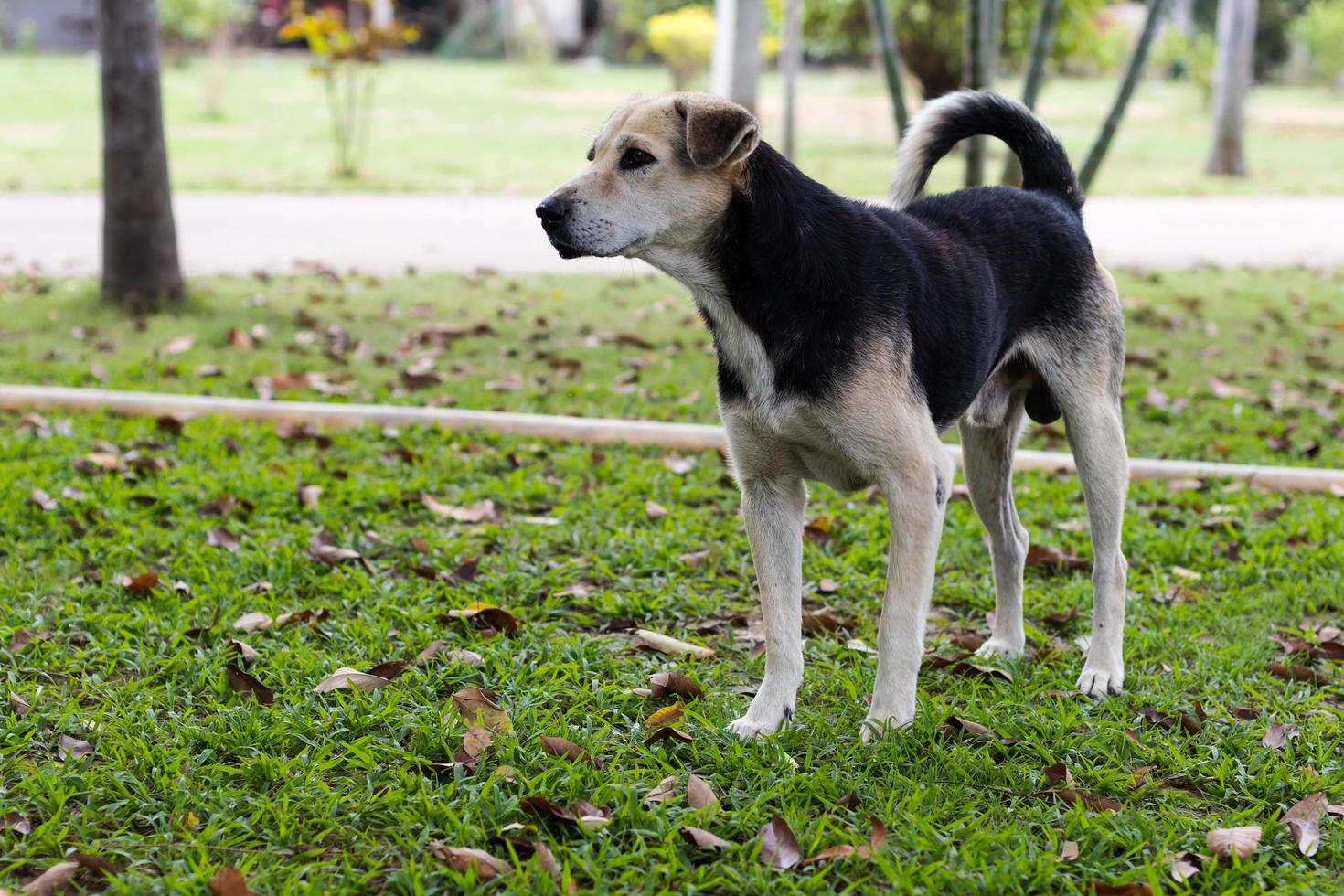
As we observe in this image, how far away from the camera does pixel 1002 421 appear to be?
450 cm

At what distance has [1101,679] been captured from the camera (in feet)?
13.5

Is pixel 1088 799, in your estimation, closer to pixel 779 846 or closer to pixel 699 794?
pixel 779 846

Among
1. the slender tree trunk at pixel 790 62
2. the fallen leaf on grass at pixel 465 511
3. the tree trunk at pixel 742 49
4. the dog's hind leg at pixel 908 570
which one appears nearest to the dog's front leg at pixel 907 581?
the dog's hind leg at pixel 908 570

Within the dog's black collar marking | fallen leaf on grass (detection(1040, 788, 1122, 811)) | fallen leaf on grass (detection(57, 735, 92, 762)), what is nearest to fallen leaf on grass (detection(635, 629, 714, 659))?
the dog's black collar marking

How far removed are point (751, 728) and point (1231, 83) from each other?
1966 cm

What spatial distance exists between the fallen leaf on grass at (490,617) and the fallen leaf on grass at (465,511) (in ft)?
3.72

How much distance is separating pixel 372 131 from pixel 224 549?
65.1 feet

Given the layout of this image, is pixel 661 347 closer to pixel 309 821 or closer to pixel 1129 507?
pixel 1129 507

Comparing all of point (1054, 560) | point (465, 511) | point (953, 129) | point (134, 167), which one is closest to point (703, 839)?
point (953, 129)

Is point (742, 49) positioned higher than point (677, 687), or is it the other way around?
point (742, 49)

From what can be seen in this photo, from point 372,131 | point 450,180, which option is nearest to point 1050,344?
point 450,180

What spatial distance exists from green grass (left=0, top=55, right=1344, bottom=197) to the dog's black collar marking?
12837 millimetres

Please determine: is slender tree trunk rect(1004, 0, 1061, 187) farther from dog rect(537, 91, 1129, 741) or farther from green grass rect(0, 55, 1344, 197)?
green grass rect(0, 55, 1344, 197)

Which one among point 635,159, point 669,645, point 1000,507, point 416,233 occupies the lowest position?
point 416,233
